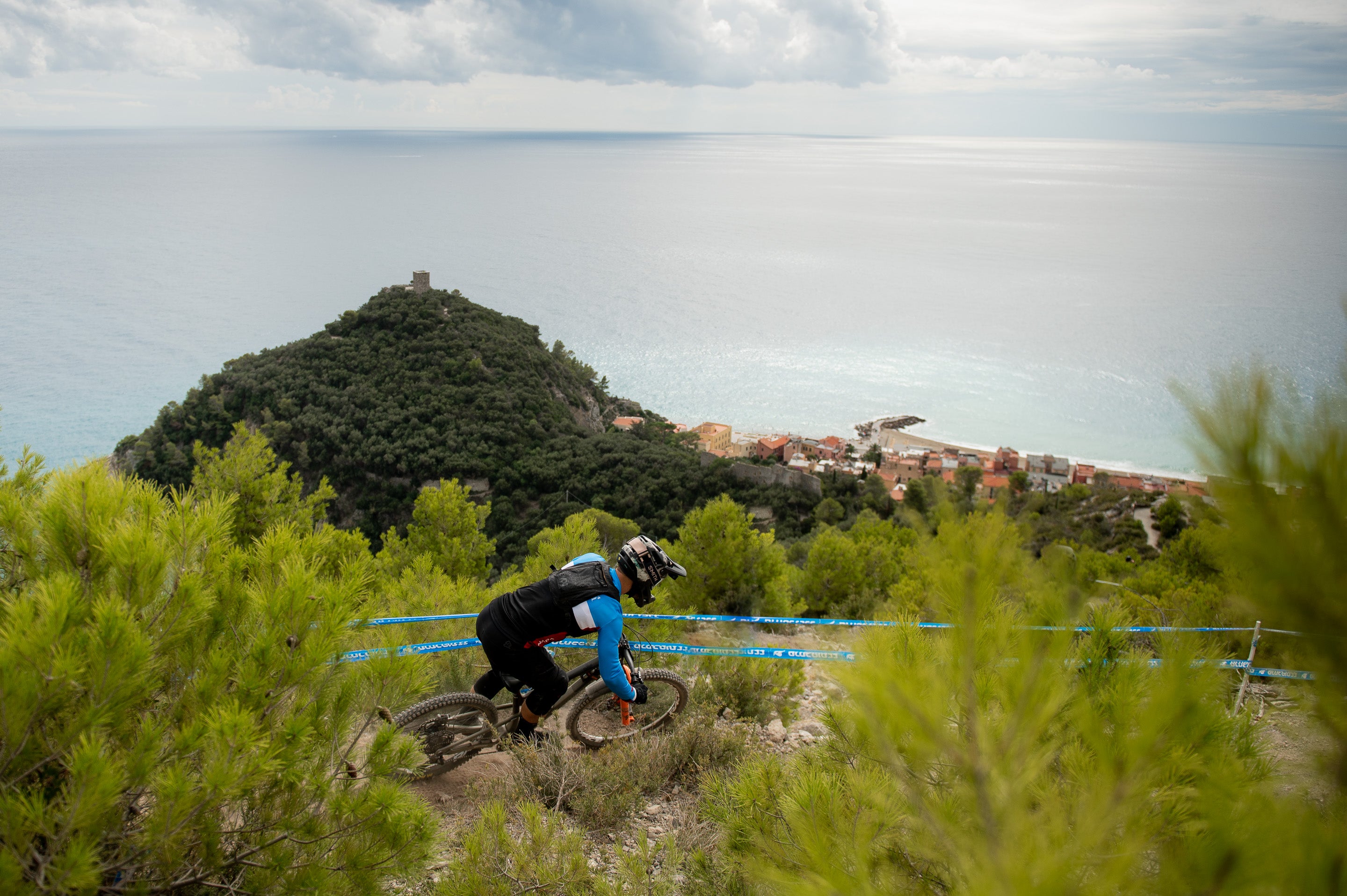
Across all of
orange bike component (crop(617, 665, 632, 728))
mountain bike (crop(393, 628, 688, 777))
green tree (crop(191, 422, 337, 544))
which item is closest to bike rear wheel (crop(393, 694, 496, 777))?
mountain bike (crop(393, 628, 688, 777))

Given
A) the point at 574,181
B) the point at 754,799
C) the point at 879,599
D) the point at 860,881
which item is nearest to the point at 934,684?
the point at 860,881

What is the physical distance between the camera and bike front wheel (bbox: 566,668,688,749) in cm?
418

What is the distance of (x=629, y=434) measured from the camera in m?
38.9

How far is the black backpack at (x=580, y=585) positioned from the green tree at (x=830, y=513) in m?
25.3

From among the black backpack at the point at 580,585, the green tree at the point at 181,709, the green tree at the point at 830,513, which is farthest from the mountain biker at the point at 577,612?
the green tree at the point at 830,513

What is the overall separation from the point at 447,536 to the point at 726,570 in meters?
4.80

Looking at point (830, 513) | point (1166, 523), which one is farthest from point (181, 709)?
point (830, 513)

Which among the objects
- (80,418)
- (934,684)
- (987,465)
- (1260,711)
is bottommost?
(987,465)

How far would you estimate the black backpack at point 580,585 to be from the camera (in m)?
3.60

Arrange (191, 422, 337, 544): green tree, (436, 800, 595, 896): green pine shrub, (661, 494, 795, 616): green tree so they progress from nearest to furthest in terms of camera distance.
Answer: (436, 800, 595, 896): green pine shrub < (661, 494, 795, 616): green tree < (191, 422, 337, 544): green tree

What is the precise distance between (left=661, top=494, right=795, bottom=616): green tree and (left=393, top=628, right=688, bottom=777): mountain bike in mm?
2824

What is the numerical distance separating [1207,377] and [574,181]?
183 m

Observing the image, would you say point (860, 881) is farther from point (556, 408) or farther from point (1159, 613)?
point (556, 408)

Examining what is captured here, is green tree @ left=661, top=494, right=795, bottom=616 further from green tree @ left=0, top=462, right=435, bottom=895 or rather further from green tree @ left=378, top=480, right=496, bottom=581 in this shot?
green tree @ left=0, top=462, right=435, bottom=895
